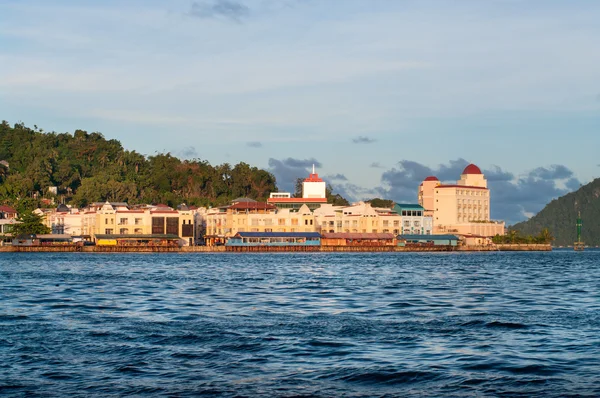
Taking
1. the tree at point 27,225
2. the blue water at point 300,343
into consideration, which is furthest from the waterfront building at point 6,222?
the blue water at point 300,343

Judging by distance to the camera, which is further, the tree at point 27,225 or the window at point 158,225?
the window at point 158,225

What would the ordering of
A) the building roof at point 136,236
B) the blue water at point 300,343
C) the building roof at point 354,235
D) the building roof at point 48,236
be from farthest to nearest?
1. the building roof at point 354,235
2. the building roof at point 136,236
3. the building roof at point 48,236
4. the blue water at point 300,343

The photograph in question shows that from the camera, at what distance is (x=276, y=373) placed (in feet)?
66.3

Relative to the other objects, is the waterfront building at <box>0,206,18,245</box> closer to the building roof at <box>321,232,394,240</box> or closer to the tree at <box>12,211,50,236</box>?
the tree at <box>12,211,50,236</box>

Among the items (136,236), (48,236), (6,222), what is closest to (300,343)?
(136,236)

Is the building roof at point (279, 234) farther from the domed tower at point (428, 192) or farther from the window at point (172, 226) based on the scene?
the domed tower at point (428, 192)

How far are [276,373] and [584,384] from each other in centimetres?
683

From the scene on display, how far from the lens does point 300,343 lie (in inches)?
966

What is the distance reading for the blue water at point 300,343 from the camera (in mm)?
18984

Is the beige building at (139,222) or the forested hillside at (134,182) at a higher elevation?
the forested hillside at (134,182)

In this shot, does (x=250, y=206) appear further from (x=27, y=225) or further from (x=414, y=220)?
(x=27, y=225)

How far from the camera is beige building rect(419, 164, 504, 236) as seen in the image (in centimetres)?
17025

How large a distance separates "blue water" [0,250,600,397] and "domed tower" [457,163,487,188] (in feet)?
470

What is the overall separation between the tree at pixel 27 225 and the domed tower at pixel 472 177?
89081 millimetres
